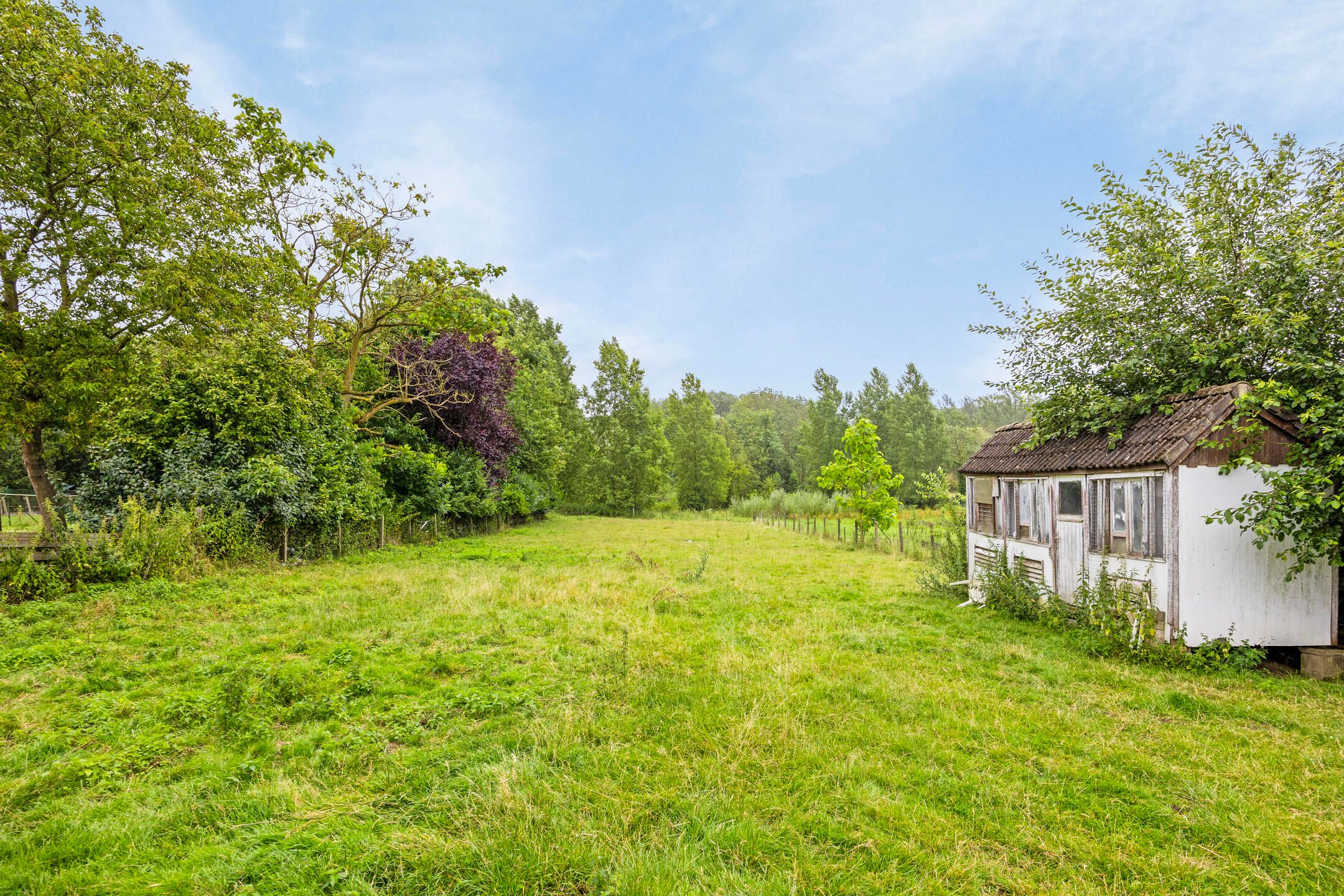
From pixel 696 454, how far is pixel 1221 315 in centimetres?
4079

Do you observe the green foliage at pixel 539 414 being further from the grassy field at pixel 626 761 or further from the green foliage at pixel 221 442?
the grassy field at pixel 626 761

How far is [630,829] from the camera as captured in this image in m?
3.59

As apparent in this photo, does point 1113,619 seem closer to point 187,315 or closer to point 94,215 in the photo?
point 187,315

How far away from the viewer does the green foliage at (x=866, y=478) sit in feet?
69.7

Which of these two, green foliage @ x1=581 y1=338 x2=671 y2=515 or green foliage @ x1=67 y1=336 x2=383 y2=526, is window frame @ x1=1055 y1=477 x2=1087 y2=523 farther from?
green foliage @ x1=581 y1=338 x2=671 y2=515

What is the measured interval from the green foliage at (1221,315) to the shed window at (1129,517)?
2.31 ft

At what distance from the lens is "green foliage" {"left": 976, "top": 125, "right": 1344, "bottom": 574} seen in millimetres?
6410

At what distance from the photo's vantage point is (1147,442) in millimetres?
7652

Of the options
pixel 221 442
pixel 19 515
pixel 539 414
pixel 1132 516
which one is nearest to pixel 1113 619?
pixel 1132 516

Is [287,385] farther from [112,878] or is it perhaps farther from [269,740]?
[112,878]

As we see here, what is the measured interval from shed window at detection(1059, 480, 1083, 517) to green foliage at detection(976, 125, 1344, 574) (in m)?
0.93

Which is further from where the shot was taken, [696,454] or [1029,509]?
[696,454]

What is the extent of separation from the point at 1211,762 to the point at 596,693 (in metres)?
5.56

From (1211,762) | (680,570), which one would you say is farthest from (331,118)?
(1211,762)
